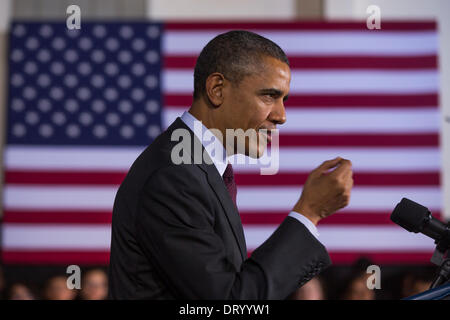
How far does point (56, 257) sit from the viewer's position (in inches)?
147

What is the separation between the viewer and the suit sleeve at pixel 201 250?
869mm

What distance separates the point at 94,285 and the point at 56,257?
57 centimetres

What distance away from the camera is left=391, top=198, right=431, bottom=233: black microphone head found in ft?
3.45

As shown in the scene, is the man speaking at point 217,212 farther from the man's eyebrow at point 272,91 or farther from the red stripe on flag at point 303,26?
the red stripe on flag at point 303,26

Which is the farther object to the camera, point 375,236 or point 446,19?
point 446,19

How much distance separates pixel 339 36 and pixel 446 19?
0.87 meters

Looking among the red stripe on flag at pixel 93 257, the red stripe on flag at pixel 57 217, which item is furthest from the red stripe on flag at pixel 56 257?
the red stripe on flag at pixel 57 217

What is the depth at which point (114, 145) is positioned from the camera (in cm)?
386

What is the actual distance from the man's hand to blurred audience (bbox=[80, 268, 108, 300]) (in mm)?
2552

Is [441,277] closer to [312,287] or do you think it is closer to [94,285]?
[312,287]

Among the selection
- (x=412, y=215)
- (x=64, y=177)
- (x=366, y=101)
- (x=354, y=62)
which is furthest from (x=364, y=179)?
(x=412, y=215)

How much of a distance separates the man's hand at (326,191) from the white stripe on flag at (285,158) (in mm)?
2763

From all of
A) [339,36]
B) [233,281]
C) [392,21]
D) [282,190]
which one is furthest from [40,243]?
[233,281]
